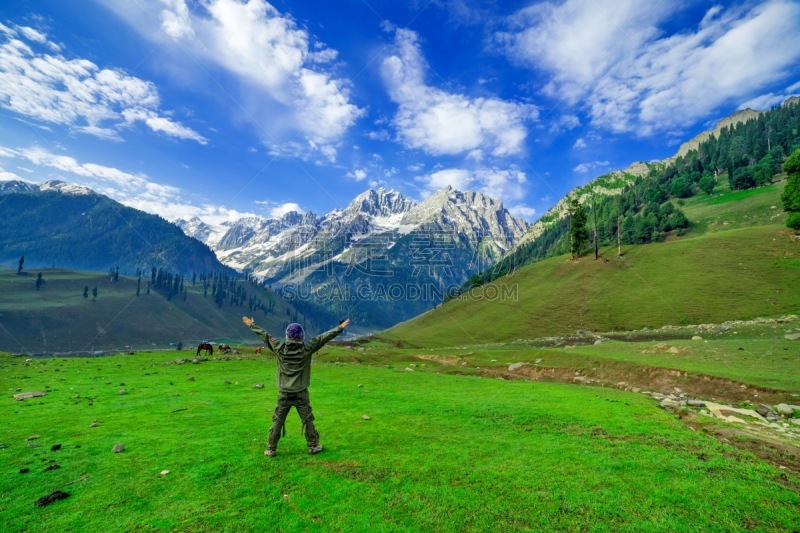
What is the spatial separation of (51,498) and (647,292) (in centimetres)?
9734

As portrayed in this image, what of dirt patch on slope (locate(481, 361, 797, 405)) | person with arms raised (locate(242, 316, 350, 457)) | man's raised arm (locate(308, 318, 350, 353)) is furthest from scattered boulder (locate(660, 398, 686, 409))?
person with arms raised (locate(242, 316, 350, 457))

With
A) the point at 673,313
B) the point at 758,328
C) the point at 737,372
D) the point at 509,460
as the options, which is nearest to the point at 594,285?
the point at 673,313

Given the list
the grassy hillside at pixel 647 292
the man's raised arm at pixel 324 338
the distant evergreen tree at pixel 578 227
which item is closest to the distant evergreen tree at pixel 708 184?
the grassy hillside at pixel 647 292

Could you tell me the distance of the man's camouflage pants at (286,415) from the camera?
10.5 m

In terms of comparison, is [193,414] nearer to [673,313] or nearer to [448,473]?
[448,473]

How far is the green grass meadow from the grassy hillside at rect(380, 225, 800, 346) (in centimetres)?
6906

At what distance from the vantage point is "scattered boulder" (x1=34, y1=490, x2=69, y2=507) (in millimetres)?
7590

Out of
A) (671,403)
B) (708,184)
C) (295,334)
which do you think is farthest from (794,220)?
(295,334)

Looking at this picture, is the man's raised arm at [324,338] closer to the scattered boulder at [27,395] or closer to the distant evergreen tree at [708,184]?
the scattered boulder at [27,395]

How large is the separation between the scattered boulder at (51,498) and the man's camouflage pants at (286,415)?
177 inches

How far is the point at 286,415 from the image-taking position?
10.9 m

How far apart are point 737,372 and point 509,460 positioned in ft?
77.0

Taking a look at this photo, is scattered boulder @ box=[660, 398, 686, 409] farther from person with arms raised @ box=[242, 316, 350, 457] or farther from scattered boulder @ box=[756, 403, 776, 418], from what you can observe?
person with arms raised @ box=[242, 316, 350, 457]

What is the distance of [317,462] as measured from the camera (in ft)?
33.1
